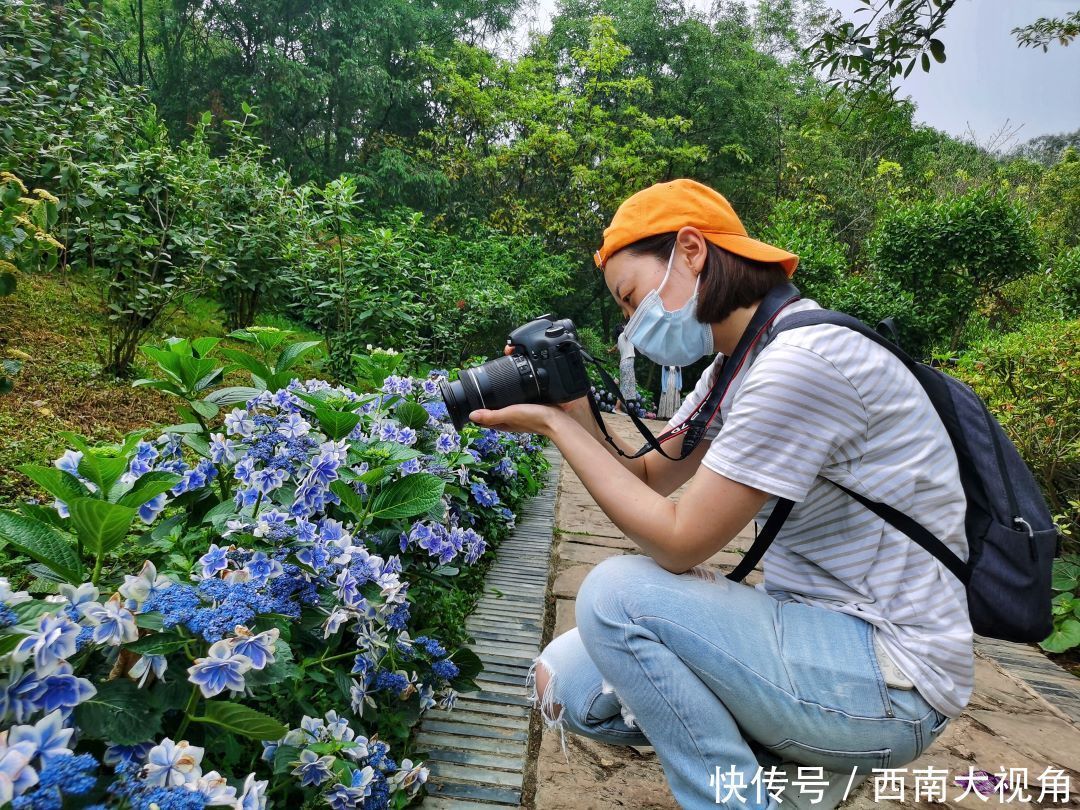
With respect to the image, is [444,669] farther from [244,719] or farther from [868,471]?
[868,471]

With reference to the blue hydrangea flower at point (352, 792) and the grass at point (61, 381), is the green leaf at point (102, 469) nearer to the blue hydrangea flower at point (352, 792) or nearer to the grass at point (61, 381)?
the blue hydrangea flower at point (352, 792)

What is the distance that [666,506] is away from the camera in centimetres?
119

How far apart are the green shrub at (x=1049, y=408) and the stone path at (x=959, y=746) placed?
824mm

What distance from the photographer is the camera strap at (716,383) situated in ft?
4.31

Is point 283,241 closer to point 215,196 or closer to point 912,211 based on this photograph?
point 215,196

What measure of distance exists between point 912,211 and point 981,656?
662cm

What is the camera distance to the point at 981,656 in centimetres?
253

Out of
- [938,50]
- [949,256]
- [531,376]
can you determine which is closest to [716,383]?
[531,376]

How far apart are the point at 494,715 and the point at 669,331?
938 mm

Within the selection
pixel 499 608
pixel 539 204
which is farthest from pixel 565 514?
pixel 539 204

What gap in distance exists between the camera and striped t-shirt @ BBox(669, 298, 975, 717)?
110 centimetres

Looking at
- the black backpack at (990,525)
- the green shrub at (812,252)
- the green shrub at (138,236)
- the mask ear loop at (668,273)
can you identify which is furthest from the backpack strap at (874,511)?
the green shrub at (812,252)

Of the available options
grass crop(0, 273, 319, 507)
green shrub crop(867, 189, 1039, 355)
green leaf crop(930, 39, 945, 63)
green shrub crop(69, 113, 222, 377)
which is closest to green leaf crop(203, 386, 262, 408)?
grass crop(0, 273, 319, 507)

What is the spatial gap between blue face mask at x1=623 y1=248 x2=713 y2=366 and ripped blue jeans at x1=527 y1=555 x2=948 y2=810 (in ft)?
1.57
